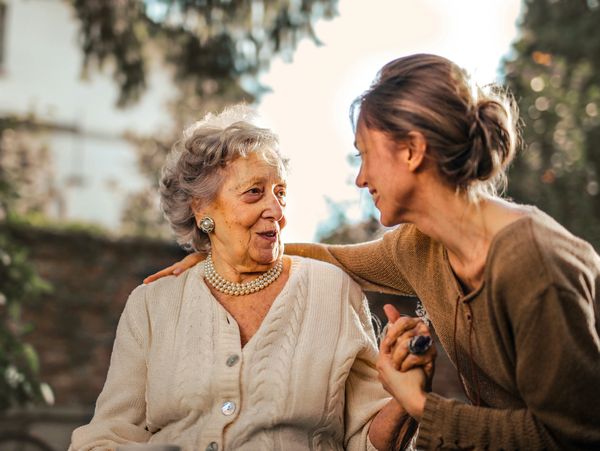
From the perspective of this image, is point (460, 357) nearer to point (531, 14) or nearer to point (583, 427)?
point (583, 427)

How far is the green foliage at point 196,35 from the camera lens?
6.84m

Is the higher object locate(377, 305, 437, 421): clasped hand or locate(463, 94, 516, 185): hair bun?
locate(463, 94, 516, 185): hair bun

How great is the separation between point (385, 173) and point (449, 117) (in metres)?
0.24

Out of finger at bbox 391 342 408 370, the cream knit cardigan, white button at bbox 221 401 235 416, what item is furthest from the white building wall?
finger at bbox 391 342 408 370

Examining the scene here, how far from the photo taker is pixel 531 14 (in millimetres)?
12945

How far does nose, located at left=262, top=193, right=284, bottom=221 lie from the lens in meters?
3.10

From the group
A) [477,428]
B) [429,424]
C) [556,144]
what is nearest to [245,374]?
[429,424]

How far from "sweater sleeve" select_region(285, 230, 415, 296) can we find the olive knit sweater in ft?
1.07

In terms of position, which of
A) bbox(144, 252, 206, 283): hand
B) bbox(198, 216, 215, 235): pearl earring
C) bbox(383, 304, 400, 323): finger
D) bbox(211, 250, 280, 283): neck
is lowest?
bbox(144, 252, 206, 283): hand

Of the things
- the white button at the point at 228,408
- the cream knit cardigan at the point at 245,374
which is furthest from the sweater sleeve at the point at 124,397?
the white button at the point at 228,408

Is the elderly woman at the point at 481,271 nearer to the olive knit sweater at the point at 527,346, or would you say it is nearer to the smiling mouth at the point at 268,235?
the olive knit sweater at the point at 527,346

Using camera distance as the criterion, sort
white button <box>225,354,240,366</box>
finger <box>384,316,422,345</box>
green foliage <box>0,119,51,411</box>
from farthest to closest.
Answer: green foliage <box>0,119,51,411</box>, white button <box>225,354,240,366</box>, finger <box>384,316,422,345</box>

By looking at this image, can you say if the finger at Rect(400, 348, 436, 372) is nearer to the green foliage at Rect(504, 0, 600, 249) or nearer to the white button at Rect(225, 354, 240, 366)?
the white button at Rect(225, 354, 240, 366)

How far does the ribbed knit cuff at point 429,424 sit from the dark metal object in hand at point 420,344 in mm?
135
